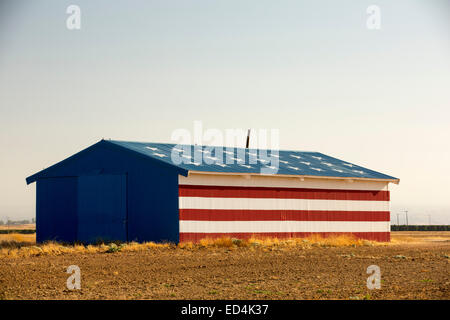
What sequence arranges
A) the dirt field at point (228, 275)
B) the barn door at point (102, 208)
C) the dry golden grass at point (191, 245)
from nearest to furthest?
the dirt field at point (228, 275) → the dry golden grass at point (191, 245) → the barn door at point (102, 208)

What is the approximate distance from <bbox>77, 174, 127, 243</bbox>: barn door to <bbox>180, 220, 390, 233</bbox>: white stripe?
11.4ft

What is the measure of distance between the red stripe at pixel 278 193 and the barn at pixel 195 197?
0.04 meters

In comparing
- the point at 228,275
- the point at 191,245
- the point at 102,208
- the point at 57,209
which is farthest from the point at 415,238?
the point at 228,275

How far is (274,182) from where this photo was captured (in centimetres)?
2980

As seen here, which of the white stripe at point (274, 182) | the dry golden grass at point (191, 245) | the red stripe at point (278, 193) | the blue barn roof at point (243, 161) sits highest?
the blue barn roof at point (243, 161)

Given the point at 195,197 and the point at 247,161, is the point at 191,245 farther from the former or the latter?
the point at 247,161

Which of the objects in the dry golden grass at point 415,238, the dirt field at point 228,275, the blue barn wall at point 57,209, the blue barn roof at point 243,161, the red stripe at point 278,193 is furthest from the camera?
the dry golden grass at point 415,238

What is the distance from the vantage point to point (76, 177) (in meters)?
30.8

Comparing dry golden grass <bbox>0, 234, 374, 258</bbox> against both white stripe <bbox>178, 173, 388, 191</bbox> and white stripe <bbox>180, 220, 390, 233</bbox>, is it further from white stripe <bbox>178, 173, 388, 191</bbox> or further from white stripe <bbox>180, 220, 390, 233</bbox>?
white stripe <bbox>178, 173, 388, 191</bbox>

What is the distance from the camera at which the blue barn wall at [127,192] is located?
89.2 feet

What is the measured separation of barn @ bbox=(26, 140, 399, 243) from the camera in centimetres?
2734

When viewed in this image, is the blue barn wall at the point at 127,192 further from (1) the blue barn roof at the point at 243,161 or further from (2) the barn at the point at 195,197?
(1) the blue barn roof at the point at 243,161

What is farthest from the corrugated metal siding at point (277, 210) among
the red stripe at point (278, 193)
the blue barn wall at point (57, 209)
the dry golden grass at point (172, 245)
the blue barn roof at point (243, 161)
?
the blue barn wall at point (57, 209)
